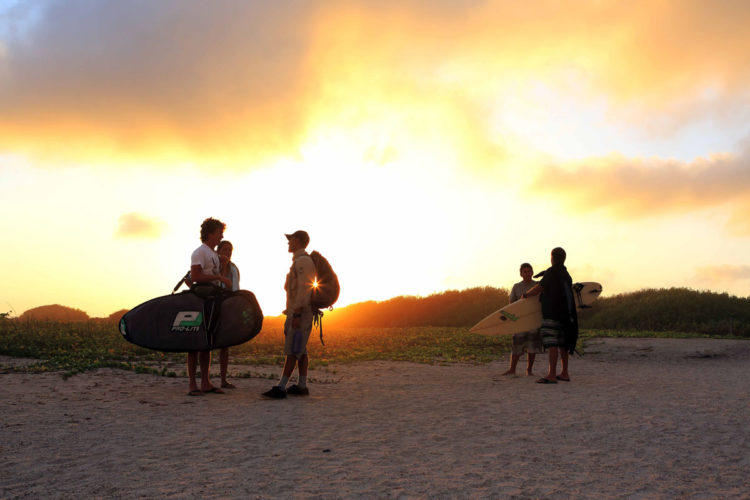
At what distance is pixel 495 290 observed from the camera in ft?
116

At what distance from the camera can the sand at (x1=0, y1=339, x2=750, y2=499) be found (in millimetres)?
4137

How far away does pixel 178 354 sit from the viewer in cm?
1280

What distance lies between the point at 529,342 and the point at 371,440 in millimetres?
5673

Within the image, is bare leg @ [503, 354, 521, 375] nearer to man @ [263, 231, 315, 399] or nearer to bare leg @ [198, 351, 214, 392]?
man @ [263, 231, 315, 399]

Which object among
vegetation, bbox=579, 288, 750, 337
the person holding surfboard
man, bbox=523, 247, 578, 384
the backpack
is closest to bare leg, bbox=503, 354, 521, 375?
man, bbox=523, 247, 578, 384

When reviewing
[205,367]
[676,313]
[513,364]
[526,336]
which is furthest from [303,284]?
[676,313]

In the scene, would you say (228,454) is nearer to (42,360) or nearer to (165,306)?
(165,306)

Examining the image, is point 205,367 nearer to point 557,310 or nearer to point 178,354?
point 178,354

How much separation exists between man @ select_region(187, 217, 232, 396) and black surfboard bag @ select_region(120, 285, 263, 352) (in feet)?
0.83

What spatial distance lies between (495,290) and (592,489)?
32.0m

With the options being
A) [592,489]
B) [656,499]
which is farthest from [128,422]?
[656,499]

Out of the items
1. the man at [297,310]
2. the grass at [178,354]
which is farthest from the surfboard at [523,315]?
the man at [297,310]

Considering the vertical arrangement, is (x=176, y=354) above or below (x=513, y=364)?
above

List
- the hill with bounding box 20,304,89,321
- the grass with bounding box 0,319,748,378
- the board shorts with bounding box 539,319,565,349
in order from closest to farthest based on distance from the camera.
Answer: the board shorts with bounding box 539,319,565,349 < the grass with bounding box 0,319,748,378 < the hill with bounding box 20,304,89,321
